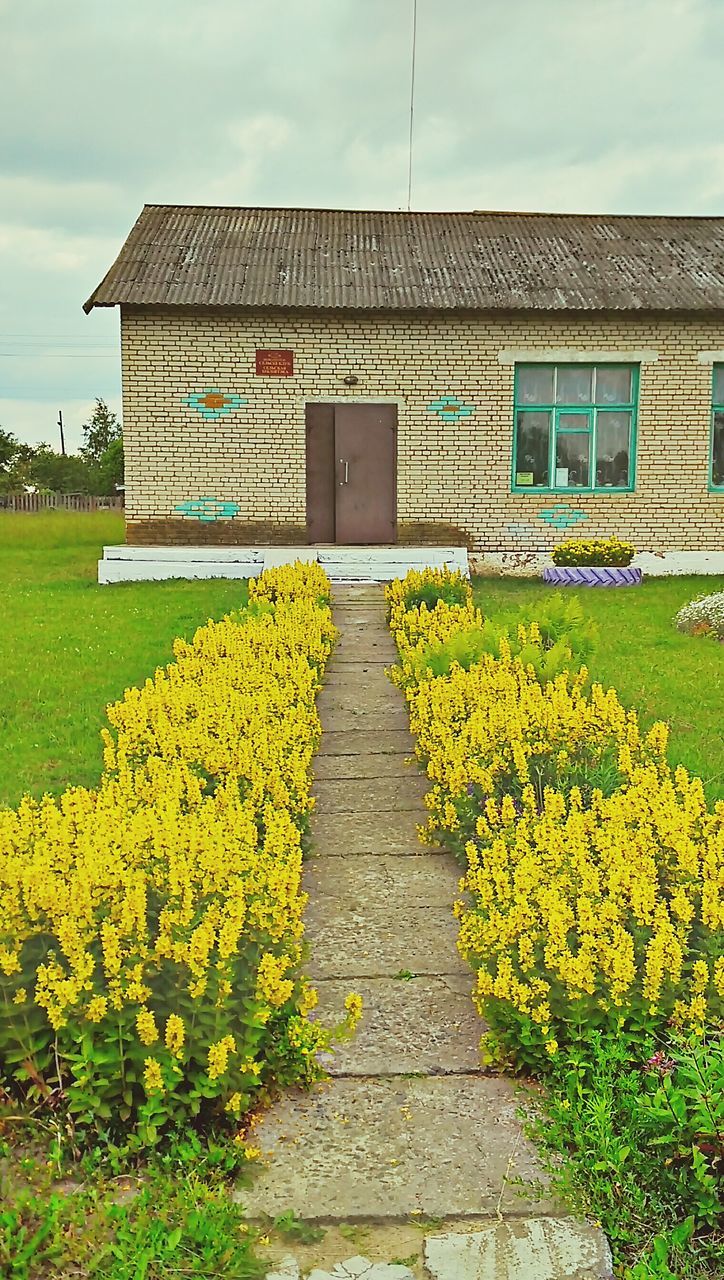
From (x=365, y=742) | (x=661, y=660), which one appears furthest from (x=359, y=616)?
(x=365, y=742)

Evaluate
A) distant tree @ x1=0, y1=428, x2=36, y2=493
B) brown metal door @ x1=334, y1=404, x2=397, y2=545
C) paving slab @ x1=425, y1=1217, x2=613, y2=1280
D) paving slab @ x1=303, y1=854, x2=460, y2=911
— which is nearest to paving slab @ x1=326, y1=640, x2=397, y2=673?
paving slab @ x1=303, y1=854, x2=460, y2=911

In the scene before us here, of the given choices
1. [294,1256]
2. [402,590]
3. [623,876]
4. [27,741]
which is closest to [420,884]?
[623,876]

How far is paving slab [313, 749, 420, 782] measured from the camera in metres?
6.31

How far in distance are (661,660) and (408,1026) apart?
21.1 ft

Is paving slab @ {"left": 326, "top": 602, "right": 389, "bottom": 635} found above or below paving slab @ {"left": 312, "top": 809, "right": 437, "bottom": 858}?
above

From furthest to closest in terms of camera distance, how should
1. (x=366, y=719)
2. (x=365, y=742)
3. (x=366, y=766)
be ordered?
(x=366, y=719), (x=365, y=742), (x=366, y=766)

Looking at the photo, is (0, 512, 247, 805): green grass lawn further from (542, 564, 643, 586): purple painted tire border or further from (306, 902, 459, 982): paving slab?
(542, 564, 643, 586): purple painted tire border

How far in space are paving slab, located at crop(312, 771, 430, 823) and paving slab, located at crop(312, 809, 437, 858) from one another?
57mm

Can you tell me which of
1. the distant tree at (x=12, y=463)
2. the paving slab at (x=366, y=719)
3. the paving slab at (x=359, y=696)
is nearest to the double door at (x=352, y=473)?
the paving slab at (x=359, y=696)

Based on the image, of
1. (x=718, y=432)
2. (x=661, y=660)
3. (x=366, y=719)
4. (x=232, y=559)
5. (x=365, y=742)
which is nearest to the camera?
(x=365, y=742)

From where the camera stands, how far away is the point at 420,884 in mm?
4777

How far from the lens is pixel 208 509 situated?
15.6 m

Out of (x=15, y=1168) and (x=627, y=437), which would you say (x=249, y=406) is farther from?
(x=15, y=1168)

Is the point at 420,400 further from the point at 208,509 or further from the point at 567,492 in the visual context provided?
the point at 208,509
